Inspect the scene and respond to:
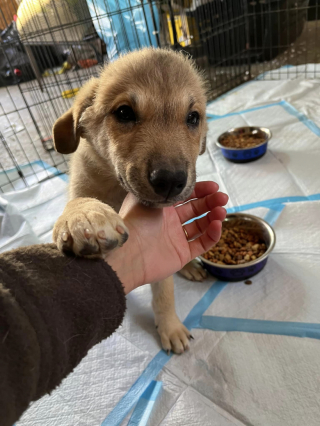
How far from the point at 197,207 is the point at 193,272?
1.52 ft

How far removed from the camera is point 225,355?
1549 millimetres

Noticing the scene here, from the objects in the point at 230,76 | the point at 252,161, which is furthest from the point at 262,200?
the point at 230,76

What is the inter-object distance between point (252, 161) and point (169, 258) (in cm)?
203

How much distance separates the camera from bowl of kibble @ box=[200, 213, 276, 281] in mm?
1869

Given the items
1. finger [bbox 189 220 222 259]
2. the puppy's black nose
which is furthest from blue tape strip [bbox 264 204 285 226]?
the puppy's black nose

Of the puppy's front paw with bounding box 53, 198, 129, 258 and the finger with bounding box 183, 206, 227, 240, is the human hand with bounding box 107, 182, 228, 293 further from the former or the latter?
the puppy's front paw with bounding box 53, 198, 129, 258

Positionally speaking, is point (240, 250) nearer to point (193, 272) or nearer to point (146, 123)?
point (193, 272)

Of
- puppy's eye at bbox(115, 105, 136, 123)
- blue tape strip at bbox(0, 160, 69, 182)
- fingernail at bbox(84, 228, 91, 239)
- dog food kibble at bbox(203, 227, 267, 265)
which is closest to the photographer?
fingernail at bbox(84, 228, 91, 239)

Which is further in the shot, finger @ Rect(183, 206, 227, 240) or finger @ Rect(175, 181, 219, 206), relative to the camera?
finger @ Rect(175, 181, 219, 206)

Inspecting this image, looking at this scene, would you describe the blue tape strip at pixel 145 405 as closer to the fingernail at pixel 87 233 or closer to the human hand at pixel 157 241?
the human hand at pixel 157 241

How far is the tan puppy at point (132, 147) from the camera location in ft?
3.30

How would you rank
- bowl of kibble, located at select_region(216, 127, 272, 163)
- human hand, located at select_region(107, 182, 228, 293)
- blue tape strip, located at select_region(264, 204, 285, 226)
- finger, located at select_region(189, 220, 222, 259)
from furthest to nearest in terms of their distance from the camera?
bowl of kibble, located at select_region(216, 127, 272, 163)
blue tape strip, located at select_region(264, 204, 285, 226)
finger, located at select_region(189, 220, 222, 259)
human hand, located at select_region(107, 182, 228, 293)

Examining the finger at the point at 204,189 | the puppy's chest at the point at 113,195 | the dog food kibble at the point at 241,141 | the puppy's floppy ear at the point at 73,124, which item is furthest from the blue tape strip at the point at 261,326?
the dog food kibble at the point at 241,141

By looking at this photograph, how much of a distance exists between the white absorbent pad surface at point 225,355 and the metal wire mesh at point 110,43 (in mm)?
1865
